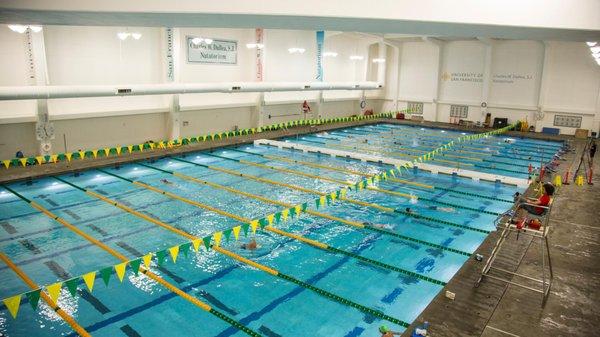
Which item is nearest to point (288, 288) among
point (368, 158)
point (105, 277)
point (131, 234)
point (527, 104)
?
point (105, 277)

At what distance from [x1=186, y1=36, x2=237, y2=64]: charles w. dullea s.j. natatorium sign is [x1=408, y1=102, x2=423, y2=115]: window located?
1551 centimetres

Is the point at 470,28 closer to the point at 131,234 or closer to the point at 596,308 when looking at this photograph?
the point at 596,308

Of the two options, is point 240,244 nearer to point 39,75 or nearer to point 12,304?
point 12,304

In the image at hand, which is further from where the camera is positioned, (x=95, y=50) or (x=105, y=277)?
(x=95, y=50)

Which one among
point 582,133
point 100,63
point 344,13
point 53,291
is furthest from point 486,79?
point 53,291

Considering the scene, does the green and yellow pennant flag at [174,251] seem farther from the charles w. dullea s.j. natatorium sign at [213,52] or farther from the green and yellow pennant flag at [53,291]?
the charles w. dullea s.j. natatorium sign at [213,52]

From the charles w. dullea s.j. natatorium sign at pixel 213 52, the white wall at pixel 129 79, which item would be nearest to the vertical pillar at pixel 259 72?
the white wall at pixel 129 79

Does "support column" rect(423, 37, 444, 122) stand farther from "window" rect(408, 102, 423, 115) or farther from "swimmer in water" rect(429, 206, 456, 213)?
"swimmer in water" rect(429, 206, 456, 213)

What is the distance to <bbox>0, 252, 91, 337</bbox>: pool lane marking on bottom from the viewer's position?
19.3 feet

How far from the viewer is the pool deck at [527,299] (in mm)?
5215

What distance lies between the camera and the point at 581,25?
11.5 ft

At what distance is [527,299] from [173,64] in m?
16.5

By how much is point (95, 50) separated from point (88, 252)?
10.9m

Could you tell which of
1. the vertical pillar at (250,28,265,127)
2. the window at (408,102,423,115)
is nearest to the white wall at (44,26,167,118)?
the vertical pillar at (250,28,265,127)
